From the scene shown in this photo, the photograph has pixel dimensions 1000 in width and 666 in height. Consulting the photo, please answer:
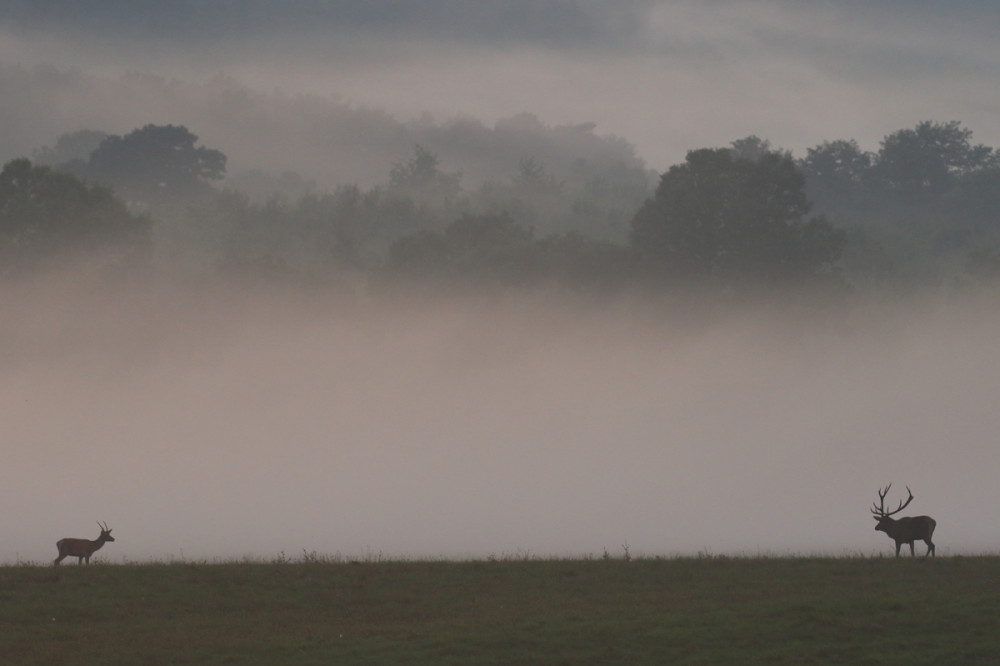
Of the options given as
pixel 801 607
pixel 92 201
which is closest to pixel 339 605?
pixel 801 607

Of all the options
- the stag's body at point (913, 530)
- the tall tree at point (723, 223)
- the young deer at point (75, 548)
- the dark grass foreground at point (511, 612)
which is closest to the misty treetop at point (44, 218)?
the tall tree at point (723, 223)

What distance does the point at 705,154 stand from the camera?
127 m

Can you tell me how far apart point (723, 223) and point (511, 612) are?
9869 centimetres

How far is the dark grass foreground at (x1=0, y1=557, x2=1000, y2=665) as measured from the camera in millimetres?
25797

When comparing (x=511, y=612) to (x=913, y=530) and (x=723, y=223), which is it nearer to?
(x=913, y=530)

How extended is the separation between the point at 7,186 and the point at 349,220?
65323 mm

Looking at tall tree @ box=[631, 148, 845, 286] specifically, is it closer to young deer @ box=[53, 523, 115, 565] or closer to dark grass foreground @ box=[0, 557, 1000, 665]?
dark grass foreground @ box=[0, 557, 1000, 665]

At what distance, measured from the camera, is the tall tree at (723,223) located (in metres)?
123

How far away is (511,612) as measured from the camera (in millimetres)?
29266

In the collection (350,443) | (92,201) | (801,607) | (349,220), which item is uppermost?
(349,220)

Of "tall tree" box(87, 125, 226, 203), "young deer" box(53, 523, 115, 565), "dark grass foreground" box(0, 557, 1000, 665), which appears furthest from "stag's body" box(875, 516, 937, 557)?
"tall tree" box(87, 125, 226, 203)

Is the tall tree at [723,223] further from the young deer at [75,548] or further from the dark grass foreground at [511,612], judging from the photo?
the young deer at [75,548]

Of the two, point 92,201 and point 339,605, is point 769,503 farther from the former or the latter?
point 339,605

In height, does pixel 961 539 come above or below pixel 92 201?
below
